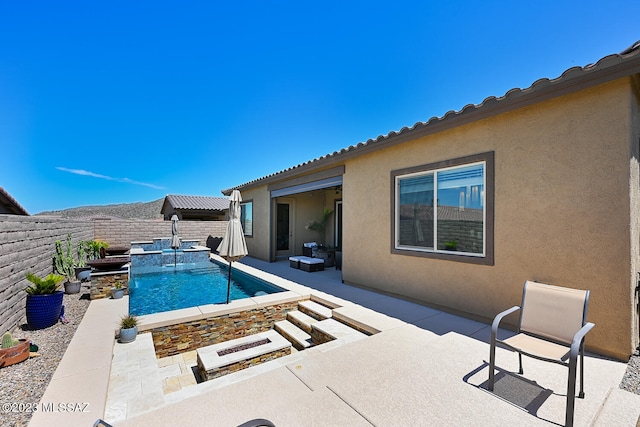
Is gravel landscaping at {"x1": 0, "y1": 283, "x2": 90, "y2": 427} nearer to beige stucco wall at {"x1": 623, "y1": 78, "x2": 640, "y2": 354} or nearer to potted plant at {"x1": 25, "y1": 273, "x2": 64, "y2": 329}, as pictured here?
potted plant at {"x1": 25, "y1": 273, "x2": 64, "y2": 329}

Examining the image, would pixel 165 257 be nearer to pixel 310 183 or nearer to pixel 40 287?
pixel 310 183

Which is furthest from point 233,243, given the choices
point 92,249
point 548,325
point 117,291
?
point 92,249

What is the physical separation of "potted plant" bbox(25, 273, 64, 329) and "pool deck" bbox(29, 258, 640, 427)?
132cm

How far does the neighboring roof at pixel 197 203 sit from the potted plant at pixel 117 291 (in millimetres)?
18980

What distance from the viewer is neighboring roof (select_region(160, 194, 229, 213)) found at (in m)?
25.9

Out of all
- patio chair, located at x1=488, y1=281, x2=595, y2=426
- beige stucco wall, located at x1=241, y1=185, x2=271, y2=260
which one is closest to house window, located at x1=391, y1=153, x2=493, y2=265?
patio chair, located at x1=488, y1=281, x2=595, y2=426

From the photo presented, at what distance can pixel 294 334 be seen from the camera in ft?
19.4

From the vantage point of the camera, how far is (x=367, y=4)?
9047 millimetres

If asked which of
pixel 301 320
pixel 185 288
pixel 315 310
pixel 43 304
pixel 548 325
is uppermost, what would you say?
pixel 548 325

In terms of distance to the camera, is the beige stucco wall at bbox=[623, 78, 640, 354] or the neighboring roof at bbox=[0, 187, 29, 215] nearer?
the beige stucco wall at bbox=[623, 78, 640, 354]

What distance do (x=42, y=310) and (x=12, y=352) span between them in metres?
1.69

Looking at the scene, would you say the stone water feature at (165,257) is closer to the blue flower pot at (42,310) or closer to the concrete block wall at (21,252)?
the concrete block wall at (21,252)

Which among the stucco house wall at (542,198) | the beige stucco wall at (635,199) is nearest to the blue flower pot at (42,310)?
the stucco house wall at (542,198)

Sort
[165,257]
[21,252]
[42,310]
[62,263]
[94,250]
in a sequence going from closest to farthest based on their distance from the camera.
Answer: [42,310]
[21,252]
[62,263]
[94,250]
[165,257]
